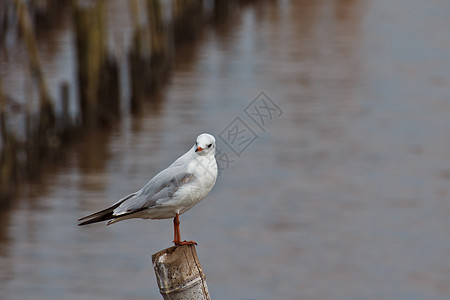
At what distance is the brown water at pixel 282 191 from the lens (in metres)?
10.5

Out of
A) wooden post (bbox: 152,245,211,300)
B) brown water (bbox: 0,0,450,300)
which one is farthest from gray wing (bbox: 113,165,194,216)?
brown water (bbox: 0,0,450,300)

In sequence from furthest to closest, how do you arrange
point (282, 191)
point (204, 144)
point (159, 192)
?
1. point (282, 191)
2. point (159, 192)
3. point (204, 144)

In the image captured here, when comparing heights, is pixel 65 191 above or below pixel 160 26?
below

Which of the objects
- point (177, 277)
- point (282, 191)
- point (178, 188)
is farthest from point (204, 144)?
point (282, 191)

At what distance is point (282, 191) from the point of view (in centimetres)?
1310

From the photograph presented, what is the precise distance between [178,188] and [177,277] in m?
0.60

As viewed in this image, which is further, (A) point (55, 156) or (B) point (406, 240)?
(A) point (55, 156)

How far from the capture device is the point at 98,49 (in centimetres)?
1451

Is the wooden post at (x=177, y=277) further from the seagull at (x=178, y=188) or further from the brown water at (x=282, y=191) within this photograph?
the brown water at (x=282, y=191)

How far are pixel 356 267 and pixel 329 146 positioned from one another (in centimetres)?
454

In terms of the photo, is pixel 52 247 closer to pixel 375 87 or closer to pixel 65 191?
pixel 65 191

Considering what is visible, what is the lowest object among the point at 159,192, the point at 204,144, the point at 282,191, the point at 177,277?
the point at 282,191

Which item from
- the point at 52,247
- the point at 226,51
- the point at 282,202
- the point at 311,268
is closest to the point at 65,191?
the point at 52,247

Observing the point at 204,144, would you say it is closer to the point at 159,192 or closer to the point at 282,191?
the point at 159,192
